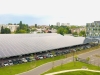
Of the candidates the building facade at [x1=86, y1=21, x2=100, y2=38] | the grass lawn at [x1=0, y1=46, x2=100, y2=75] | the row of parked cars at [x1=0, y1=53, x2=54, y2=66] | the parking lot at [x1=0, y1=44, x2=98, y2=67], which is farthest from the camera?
the building facade at [x1=86, y1=21, x2=100, y2=38]

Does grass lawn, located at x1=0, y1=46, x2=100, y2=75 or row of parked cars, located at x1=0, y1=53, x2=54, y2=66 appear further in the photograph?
row of parked cars, located at x1=0, y1=53, x2=54, y2=66

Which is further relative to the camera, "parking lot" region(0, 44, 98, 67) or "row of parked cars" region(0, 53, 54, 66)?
"parking lot" region(0, 44, 98, 67)

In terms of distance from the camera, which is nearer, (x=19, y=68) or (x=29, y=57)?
(x=19, y=68)

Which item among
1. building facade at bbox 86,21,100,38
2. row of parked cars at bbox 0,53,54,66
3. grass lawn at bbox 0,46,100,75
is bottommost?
grass lawn at bbox 0,46,100,75

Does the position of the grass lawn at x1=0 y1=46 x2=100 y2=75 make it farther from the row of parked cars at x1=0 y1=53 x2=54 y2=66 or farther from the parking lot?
the parking lot

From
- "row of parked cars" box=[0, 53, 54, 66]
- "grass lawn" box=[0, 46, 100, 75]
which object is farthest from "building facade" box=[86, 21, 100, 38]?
"grass lawn" box=[0, 46, 100, 75]

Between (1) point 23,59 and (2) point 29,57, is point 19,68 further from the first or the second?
(2) point 29,57

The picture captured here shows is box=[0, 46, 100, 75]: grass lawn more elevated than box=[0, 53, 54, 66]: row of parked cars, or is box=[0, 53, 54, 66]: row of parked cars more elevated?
box=[0, 53, 54, 66]: row of parked cars

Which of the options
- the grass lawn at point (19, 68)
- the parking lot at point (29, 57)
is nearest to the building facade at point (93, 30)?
the parking lot at point (29, 57)

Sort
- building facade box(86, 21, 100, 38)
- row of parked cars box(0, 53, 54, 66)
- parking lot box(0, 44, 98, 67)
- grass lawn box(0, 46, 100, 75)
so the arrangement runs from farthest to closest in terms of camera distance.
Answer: building facade box(86, 21, 100, 38) → parking lot box(0, 44, 98, 67) → row of parked cars box(0, 53, 54, 66) → grass lawn box(0, 46, 100, 75)

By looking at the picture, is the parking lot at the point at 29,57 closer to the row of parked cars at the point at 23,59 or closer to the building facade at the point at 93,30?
the row of parked cars at the point at 23,59

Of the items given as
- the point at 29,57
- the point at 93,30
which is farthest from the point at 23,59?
the point at 93,30

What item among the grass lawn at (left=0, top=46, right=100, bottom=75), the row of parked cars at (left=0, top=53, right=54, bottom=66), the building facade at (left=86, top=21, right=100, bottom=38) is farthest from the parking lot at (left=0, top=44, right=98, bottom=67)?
the building facade at (left=86, top=21, right=100, bottom=38)
